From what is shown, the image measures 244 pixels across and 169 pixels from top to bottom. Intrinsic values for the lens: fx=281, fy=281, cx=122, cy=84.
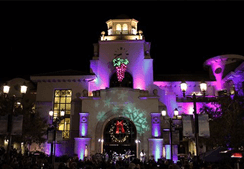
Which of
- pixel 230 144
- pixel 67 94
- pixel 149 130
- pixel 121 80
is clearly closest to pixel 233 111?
pixel 230 144

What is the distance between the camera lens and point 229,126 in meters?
22.1

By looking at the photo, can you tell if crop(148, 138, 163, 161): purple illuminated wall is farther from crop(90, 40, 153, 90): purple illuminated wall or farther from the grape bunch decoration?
the grape bunch decoration

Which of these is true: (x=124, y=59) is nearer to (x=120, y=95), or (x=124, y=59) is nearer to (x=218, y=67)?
(x=120, y=95)

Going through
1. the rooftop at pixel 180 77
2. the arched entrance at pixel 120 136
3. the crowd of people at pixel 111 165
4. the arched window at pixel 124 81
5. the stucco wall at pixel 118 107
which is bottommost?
the crowd of people at pixel 111 165

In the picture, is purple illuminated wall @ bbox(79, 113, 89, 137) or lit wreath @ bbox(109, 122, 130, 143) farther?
lit wreath @ bbox(109, 122, 130, 143)

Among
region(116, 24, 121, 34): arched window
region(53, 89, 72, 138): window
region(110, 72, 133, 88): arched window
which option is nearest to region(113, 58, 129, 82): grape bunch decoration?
region(110, 72, 133, 88): arched window

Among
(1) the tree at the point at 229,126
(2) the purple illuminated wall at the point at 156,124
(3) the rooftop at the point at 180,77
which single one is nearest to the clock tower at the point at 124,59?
(3) the rooftop at the point at 180,77

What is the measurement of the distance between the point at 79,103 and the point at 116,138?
7108 mm

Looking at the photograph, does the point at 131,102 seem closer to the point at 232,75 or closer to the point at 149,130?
the point at 149,130

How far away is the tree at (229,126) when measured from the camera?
2159cm

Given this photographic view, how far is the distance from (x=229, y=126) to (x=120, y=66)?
2041 centimetres

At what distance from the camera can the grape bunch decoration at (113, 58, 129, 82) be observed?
129 feet

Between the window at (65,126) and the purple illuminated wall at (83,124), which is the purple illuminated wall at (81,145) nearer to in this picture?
the purple illuminated wall at (83,124)

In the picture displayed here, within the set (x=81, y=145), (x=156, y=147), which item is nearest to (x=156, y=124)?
(x=156, y=147)
